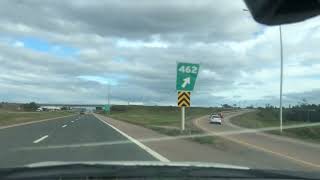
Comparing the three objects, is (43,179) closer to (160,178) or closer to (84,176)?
(84,176)

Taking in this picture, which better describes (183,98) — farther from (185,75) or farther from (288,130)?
(288,130)

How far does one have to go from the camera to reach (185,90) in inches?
1288

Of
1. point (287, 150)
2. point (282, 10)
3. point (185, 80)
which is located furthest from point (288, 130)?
point (282, 10)

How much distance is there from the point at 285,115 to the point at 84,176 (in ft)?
333

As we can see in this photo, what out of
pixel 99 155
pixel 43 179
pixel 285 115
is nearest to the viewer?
pixel 43 179

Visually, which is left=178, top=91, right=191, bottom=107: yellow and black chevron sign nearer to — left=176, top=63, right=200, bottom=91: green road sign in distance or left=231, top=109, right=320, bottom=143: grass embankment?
left=176, top=63, right=200, bottom=91: green road sign in distance

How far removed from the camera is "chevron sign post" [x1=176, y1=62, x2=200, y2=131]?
3269 centimetres

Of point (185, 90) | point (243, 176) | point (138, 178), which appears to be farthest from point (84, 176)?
point (185, 90)

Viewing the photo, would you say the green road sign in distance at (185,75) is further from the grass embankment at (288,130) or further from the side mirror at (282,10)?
the side mirror at (282,10)

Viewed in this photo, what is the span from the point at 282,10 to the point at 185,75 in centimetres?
2975

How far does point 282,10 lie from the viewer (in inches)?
117

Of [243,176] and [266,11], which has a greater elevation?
[266,11]

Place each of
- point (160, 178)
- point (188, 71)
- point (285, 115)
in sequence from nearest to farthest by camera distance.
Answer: point (160, 178)
point (188, 71)
point (285, 115)

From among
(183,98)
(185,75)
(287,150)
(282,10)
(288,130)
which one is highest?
(185,75)
